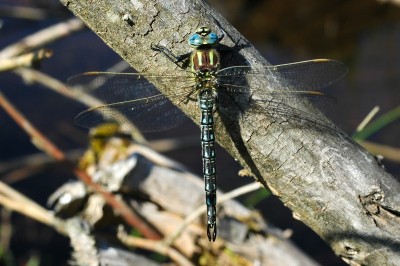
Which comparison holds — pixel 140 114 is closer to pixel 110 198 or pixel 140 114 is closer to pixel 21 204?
pixel 110 198

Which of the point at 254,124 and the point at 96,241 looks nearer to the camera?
the point at 254,124

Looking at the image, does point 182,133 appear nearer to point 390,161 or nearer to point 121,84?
point 390,161

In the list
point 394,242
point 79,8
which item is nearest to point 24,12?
point 79,8

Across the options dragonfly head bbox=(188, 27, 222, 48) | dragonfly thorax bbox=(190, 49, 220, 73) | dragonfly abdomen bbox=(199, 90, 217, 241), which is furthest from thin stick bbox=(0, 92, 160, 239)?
dragonfly head bbox=(188, 27, 222, 48)

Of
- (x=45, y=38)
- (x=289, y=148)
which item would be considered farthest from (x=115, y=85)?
(x=45, y=38)

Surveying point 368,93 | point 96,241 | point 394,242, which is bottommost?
point 394,242

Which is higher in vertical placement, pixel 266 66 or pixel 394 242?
pixel 266 66

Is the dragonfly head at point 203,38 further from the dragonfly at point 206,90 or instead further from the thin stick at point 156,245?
the thin stick at point 156,245

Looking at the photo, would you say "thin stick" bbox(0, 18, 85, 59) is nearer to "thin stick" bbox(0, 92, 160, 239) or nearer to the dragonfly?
"thin stick" bbox(0, 92, 160, 239)
